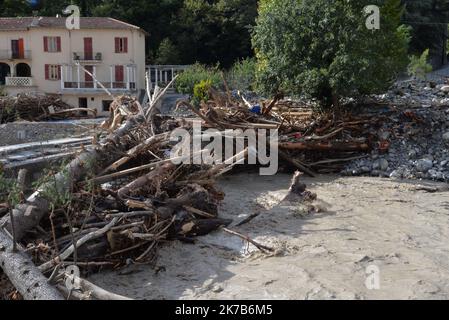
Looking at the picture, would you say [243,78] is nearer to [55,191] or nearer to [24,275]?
[55,191]

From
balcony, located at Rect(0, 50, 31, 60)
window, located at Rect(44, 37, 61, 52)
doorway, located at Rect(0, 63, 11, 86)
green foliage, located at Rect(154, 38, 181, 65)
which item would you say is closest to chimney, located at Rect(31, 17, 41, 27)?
window, located at Rect(44, 37, 61, 52)

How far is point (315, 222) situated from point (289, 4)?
8.00m

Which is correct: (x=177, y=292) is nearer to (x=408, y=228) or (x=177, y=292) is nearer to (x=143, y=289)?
(x=143, y=289)

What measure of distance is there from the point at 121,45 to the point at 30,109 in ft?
38.9

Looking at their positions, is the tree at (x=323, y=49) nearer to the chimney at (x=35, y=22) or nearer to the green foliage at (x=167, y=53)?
the green foliage at (x=167, y=53)

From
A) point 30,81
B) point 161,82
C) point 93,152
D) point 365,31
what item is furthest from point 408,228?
point 30,81

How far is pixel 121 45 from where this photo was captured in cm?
3469

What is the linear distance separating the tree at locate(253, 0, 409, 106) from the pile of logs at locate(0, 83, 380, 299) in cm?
290

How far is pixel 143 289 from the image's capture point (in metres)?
6.73

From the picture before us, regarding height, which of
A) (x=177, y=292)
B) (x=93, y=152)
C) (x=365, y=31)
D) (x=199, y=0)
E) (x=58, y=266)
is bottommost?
(x=177, y=292)

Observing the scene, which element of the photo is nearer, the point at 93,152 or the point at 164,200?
the point at 164,200

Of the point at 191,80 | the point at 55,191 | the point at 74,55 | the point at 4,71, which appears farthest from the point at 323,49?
the point at 4,71

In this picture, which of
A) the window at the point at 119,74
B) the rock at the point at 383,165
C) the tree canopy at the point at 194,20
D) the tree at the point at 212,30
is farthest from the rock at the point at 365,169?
the tree at the point at 212,30

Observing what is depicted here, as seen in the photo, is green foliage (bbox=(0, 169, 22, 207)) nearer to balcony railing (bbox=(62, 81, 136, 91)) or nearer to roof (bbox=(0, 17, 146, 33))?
balcony railing (bbox=(62, 81, 136, 91))
